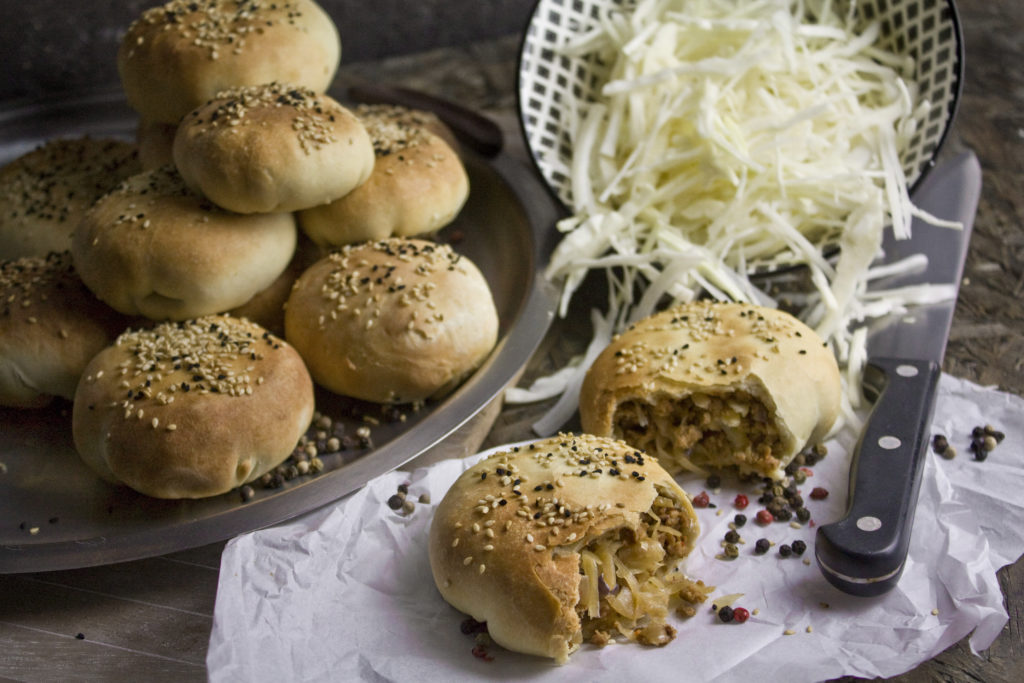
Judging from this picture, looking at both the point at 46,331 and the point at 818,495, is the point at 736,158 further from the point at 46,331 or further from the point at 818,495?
the point at 46,331

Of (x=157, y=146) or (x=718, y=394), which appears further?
(x=157, y=146)

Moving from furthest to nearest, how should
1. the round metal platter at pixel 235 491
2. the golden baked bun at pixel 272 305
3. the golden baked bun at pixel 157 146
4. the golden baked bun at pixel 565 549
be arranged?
the golden baked bun at pixel 157 146 < the golden baked bun at pixel 272 305 < the round metal platter at pixel 235 491 < the golden baked bun at pixel 565 549

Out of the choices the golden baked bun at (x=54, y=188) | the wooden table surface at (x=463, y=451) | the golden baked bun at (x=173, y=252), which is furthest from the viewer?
the golden baked bun at (x=54, y=188)

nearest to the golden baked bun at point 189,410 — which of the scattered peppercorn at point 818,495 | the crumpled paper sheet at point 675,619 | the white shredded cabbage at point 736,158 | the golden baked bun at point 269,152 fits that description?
the crumpled paper sheet at point 675,619

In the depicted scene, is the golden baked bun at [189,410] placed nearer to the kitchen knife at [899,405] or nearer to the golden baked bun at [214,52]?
the golden baked bun at [214,52]

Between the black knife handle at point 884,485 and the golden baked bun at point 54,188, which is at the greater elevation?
the black knife handle at point 884,485

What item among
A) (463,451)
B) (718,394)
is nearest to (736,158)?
(718,394)
